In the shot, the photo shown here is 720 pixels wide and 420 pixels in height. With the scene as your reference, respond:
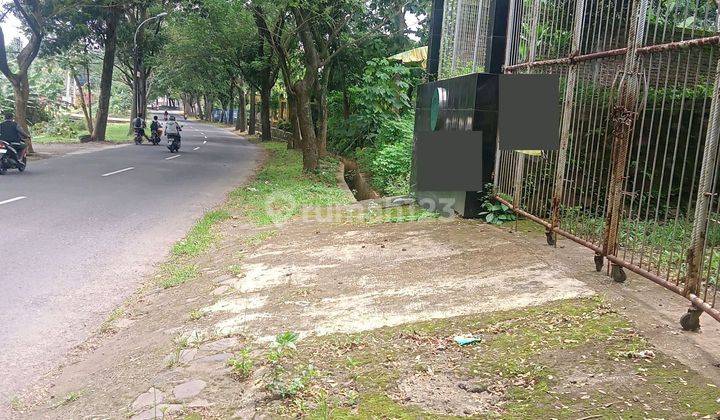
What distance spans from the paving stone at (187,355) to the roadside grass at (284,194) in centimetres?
524

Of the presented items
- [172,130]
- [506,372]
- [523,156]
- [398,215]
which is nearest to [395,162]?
[398,215]

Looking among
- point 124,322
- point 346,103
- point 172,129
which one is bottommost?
point 124,322

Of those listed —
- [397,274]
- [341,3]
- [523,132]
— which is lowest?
[397,274]

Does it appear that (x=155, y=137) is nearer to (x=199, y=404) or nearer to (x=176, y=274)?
(x=176, y=274)

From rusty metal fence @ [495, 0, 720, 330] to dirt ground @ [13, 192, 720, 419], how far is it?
0.29 meters

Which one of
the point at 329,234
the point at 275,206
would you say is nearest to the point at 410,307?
the point at 329,234

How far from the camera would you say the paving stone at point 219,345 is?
399 centimetres

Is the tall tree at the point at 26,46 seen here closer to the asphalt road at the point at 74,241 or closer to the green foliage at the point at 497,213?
the asphalt road at the point at 74,241

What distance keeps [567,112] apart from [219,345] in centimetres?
364

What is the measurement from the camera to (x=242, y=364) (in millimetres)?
3543

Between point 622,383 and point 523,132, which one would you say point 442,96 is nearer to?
point 523,132

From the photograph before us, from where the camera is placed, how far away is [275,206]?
10945mm

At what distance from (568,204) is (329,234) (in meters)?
3.39

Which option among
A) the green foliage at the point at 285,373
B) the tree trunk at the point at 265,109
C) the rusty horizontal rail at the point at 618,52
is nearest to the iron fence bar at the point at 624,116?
the rusty horizontal rail at the point at 618,52
